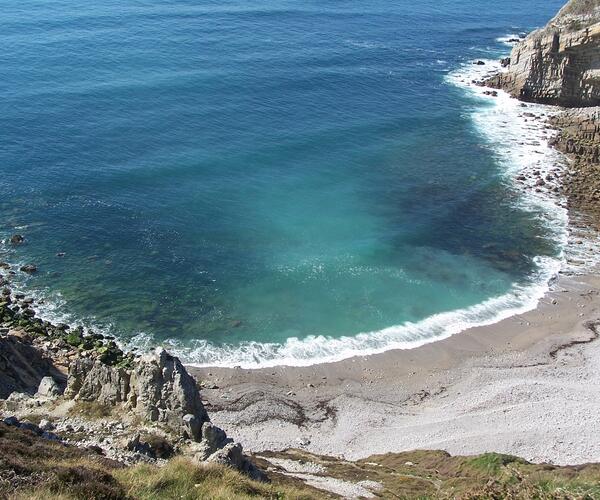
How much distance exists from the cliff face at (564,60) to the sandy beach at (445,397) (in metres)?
50.9

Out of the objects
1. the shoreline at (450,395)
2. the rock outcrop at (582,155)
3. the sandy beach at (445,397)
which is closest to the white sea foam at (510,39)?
the rock outcrop at (582,155)

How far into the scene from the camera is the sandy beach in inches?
1679

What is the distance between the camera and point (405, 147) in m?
89.6

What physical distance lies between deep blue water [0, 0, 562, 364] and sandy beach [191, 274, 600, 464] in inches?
188

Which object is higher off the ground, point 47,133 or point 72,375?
point 47,133

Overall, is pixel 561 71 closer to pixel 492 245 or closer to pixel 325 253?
pixel 492 245

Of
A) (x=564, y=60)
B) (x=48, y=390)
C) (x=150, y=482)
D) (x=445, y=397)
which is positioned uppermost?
(x=564, y=60)

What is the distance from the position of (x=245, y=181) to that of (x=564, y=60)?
53248 millimetres

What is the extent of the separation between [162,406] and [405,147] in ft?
218

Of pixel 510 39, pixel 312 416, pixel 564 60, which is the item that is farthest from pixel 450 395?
pixel 510 39

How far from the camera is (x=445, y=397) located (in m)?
48.2

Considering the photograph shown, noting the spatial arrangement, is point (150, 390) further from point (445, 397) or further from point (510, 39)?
point (510, 39)

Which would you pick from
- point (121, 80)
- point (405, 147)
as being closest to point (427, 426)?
point (405, 147)

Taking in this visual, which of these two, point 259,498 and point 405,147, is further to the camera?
point 405,147
